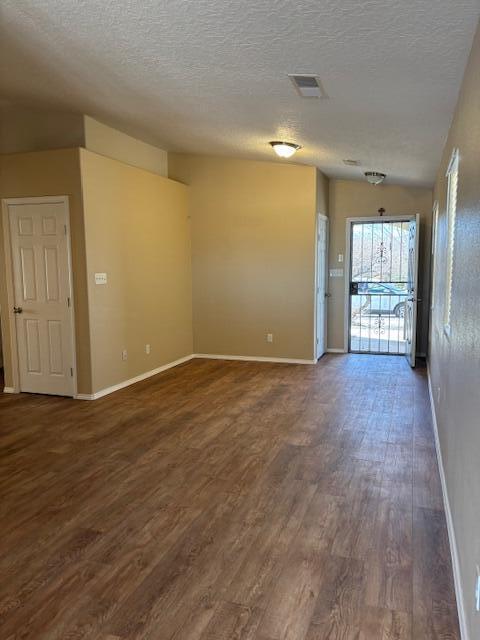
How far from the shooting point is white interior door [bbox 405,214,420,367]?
21.4 feet

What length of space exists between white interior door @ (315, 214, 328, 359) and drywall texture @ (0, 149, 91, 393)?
325 cm

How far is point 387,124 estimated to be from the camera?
3811mm

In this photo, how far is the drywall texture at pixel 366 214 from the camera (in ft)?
23.2

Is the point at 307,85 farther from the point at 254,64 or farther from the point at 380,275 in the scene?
the point at 380,275

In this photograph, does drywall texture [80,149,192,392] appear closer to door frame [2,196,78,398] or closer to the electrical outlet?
door frame [2,196,78,398]

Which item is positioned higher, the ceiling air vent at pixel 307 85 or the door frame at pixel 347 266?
the ceiling air vent at pixel 307 85

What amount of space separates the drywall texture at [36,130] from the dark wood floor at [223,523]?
107 inches

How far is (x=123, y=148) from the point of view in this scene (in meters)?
5.66

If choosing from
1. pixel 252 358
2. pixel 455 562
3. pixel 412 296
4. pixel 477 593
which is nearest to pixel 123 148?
pixel 252 358

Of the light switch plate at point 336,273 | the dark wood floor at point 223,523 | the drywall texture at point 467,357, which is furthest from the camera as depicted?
the light switch plate at point 336,273

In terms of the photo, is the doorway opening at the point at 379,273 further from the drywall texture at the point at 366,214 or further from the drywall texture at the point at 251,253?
the drywall texture at the point at 251,253

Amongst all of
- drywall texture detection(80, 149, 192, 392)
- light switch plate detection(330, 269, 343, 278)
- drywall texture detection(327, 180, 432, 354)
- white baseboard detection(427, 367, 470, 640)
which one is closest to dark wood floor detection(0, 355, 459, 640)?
white baseboard detection(427, 367, 470, 640)

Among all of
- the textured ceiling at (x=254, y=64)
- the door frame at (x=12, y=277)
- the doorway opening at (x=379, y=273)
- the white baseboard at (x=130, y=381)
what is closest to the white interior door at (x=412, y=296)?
the doorway opening at (x=379, y=273)

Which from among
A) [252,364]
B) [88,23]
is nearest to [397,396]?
[252,364]
